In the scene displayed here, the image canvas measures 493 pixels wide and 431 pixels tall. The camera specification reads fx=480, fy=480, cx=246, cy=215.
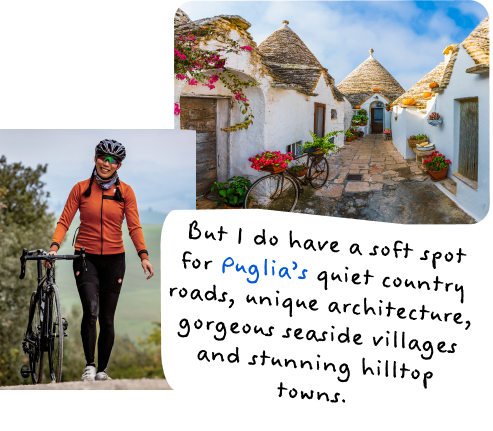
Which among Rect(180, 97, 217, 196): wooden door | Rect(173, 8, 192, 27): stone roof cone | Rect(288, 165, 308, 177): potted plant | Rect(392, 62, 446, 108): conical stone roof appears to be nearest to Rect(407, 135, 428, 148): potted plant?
Rect(392, 62, 446, 108): conical stone roof

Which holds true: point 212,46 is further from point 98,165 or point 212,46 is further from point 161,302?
point 161,302

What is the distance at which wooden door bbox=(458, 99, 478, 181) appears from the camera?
2.65 m

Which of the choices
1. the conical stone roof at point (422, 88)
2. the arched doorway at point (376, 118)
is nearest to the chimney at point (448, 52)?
the conical stone roof at point (422, 88)

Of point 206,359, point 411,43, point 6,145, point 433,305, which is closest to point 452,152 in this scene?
point 411,43

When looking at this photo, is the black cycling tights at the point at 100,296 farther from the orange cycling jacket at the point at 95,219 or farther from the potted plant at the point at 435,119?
the potted plant at the point at 435,119

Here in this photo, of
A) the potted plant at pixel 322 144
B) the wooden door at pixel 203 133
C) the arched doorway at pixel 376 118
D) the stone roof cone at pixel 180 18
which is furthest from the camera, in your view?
the arched doorway at pixel 376 118

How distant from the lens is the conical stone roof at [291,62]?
266 centimetres

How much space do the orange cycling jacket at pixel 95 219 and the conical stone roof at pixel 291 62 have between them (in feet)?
4.08

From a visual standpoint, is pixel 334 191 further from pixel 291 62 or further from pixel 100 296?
pixel 100 296

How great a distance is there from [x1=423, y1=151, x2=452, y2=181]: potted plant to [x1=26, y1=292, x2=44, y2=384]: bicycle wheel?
223 centimetres

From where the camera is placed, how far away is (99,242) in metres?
2.12

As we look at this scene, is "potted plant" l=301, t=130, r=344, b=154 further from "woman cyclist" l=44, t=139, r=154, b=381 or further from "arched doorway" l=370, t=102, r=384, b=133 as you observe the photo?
"woman cyclist" l=44, t=139, r=154, b=381

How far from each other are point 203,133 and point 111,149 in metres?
0.80

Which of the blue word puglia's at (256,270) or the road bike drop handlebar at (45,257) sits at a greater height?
the road bike drop handlebar at (45,257)
